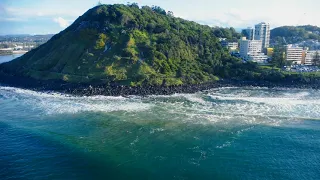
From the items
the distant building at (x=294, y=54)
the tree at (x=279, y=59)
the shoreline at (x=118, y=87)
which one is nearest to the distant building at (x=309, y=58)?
the distant building at (x=294, y=54)

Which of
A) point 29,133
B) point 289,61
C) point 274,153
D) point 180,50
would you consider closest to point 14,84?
point 29,133

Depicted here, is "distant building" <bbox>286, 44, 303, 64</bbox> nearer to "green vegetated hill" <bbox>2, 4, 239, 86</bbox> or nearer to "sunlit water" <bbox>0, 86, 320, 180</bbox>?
"green vegetated hill" <bbox>2, 4, 239, 86</bbox>

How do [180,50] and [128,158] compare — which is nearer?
[128,158]

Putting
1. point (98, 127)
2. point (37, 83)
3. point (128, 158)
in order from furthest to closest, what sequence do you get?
1. point (37, 83)
2. point (98, 127)
3. point (128, 158)

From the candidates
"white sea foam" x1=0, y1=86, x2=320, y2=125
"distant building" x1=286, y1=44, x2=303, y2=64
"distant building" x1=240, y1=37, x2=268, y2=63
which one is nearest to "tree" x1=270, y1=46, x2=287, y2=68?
"distant building" x1=286, y1=44, x2=303, y2=64

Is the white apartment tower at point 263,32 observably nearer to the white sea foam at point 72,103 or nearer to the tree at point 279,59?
the tree at point 279,59

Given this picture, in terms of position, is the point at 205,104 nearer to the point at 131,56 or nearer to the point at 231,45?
the point at 131,56

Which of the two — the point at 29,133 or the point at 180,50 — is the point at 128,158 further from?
the point at 180,50
